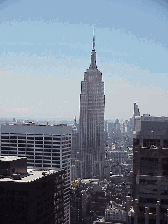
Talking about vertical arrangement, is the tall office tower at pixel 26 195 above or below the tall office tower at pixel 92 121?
below

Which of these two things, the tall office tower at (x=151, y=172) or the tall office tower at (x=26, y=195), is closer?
the tall office tower at (x=151, y=172)

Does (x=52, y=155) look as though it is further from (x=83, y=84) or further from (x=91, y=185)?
(x=83, y=84)

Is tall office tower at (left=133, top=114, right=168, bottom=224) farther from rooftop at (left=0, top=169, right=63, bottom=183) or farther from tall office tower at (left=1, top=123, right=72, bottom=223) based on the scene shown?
tall office tower at (left=1, top=123, right=72, bottom=223)

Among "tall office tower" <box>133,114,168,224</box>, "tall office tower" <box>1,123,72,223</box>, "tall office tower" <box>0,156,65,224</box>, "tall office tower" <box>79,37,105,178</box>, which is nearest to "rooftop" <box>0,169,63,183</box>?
"tall office tower" <box>0,156,65,224</box>

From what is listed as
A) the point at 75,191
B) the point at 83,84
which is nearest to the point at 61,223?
the point at 75,191

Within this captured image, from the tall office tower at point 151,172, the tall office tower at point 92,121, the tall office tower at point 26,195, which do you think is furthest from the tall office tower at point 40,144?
the tall office tower at point 92,121

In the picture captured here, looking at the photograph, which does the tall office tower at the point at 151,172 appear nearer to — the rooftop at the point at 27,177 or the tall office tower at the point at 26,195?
the tall office tower at the point at 26,195

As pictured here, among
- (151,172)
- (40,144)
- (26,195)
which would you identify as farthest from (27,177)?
(40,144)
